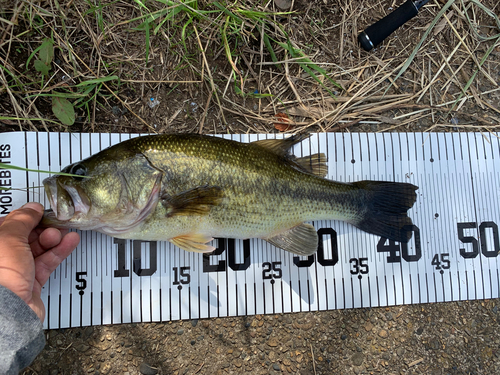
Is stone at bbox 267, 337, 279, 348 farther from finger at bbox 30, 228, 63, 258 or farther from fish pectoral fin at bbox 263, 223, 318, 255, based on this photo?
finger at bbox 30, 228, 63, 258

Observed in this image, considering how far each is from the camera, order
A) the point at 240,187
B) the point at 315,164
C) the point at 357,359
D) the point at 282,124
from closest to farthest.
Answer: the point at 240,187 < the point at 315,164 < the point at 357,359 < the point at 282,124

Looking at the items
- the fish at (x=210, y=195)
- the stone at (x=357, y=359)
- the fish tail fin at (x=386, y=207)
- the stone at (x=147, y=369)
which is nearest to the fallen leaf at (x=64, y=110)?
the fish at (x=210, y=195)

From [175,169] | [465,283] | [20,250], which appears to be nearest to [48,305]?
[20,250]

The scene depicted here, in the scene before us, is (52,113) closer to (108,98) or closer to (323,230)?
(108,98)

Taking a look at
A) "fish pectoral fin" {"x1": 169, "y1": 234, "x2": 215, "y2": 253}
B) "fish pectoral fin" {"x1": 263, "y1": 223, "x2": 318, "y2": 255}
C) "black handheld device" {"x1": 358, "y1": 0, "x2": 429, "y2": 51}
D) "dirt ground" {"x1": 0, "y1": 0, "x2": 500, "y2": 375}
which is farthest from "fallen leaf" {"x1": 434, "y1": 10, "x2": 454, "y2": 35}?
"fish pectoral fin" {"x1": 169, "y1": 234, "x2": 215, "y2": 253}

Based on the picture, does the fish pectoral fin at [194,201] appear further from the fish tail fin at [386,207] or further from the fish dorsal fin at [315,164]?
the fish tail fin at [386,207]

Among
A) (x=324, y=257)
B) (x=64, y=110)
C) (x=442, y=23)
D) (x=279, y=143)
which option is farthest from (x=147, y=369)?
(x=442, y=23)

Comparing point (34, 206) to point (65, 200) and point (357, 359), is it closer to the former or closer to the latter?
point (65, 200)
